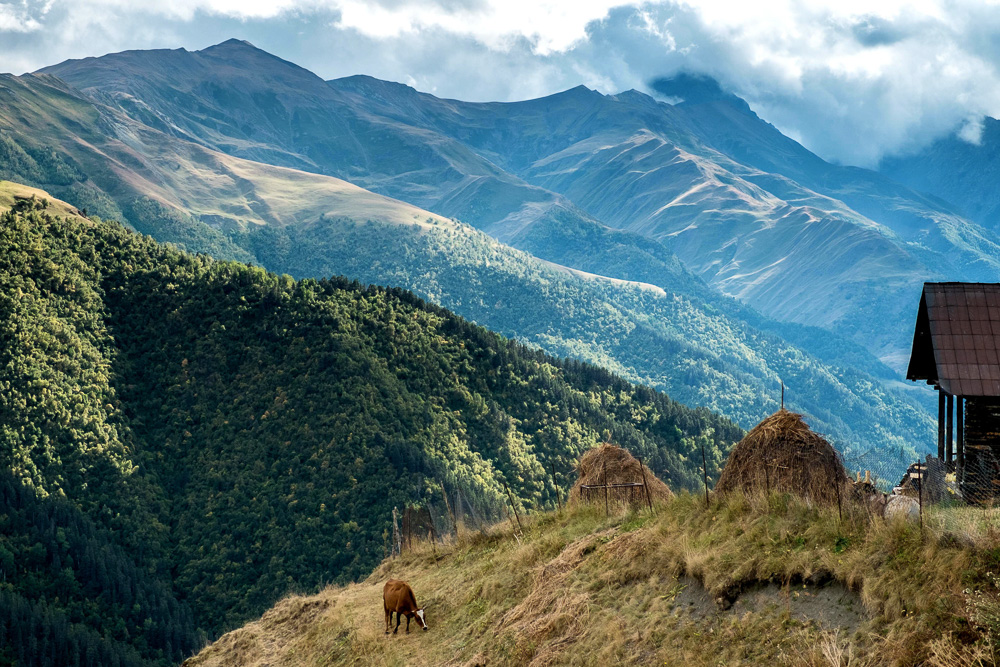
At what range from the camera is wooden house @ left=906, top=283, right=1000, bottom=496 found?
24016mm

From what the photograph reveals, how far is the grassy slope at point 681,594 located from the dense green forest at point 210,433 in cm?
4242

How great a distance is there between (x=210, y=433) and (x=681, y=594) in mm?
75639

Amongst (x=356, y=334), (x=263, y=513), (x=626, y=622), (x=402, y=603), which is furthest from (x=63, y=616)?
(x=626, y=622)

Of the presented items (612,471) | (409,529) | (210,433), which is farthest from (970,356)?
(210,433)

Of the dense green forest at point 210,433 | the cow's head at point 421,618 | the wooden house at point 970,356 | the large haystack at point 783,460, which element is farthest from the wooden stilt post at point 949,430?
the dense green forest at point 210,433

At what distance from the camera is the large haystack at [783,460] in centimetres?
1978

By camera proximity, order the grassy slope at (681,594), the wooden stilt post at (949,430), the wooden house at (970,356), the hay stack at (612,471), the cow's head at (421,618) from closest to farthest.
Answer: the grassy slope at (681,594), the cow's head at (421,618), the wooden house at (970,356), the wooden stilt post at (949,430), the hay stack at (612,471)

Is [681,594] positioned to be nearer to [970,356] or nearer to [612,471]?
[970,356]

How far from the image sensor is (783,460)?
20.4 m

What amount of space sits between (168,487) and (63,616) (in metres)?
16.8

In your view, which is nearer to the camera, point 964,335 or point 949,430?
point 964,335

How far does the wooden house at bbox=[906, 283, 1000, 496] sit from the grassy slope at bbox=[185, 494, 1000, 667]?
1036 cm

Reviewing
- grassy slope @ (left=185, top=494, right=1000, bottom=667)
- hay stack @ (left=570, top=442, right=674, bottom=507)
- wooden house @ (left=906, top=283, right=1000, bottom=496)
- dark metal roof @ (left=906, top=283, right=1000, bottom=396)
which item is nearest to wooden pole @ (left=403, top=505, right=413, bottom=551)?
grassy slope @ (left=185, top=494, right=1000, bottom=667)

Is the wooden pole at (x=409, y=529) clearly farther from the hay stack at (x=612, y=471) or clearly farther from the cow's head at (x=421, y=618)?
the cow's head at (x=421, y=618)
